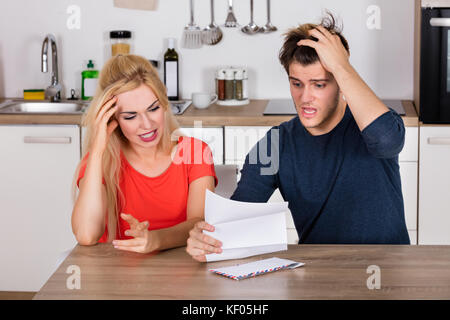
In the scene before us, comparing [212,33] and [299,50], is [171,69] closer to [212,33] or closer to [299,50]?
[212,33]

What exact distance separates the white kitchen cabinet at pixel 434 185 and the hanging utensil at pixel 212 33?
110 centimetres

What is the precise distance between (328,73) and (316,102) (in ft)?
0.27

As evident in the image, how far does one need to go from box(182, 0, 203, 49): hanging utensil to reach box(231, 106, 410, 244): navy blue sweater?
1.55 meters

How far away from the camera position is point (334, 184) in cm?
185

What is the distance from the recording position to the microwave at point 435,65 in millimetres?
2803

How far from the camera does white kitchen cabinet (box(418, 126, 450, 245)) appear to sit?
2838mm

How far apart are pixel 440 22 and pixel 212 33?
108 cm

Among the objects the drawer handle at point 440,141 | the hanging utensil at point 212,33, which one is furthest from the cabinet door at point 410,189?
the hanging utensil at point 212,33

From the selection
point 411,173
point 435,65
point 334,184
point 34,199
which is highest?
point 435,65

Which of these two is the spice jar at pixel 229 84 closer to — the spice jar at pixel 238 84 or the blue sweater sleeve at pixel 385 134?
the spice jar at pixel 238 84

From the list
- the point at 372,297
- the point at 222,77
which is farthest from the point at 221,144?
the point at 372,297

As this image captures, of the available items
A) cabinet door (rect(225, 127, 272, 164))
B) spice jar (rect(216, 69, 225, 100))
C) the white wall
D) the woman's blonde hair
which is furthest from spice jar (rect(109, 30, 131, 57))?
the woman's blonde hair

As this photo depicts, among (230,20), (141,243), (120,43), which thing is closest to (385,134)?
(141,243)

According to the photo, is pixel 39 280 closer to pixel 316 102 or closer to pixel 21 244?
pixel 21 244
